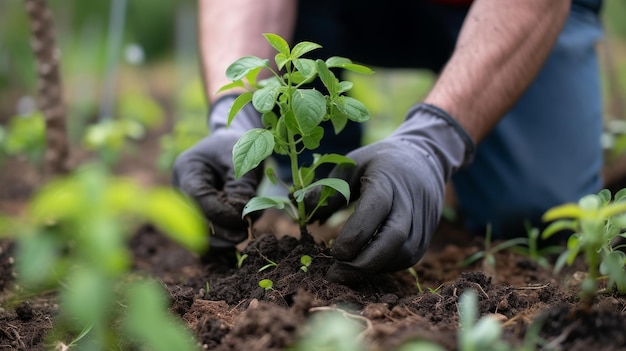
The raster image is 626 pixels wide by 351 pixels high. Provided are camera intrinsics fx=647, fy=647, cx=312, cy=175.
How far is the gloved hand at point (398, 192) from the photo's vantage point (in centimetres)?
135

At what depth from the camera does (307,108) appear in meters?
1.25

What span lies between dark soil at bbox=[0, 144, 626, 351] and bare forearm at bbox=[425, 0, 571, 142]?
0.46m

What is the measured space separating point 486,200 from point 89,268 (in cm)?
200

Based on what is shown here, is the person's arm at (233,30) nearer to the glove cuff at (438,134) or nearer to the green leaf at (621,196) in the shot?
the glove cuff at (438,134)

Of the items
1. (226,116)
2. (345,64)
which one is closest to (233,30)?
(226,116)

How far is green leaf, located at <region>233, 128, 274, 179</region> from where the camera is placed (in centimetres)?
125

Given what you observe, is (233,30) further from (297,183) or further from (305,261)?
(305,261)

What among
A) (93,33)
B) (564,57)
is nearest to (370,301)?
(564,57)

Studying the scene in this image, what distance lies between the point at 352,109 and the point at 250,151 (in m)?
0.23

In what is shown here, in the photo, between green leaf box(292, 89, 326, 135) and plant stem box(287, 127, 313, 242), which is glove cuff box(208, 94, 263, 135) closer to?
plant stem box(287, 127, 313, 242)

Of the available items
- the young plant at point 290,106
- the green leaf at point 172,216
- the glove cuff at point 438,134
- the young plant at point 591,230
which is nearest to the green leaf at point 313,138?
the young plant at point 290,106

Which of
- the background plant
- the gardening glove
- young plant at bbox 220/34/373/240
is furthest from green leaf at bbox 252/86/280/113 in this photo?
the background plant

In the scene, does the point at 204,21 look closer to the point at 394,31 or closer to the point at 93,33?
the point at 394,31

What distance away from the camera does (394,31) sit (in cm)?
294
